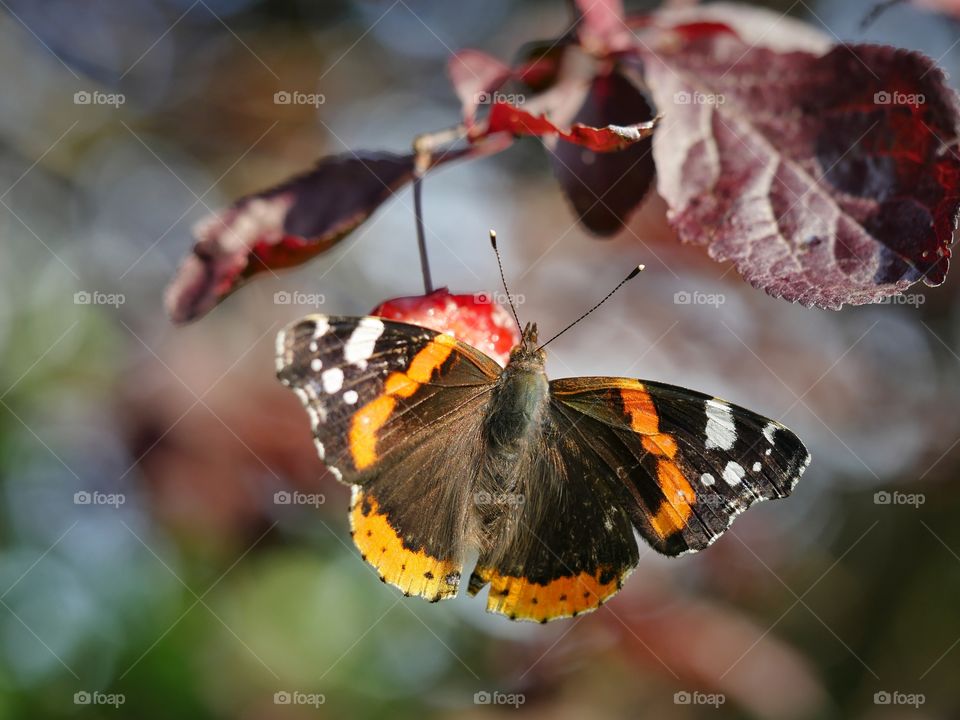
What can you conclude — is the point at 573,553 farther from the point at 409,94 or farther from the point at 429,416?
the point at 409,94

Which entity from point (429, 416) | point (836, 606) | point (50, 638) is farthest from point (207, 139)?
point (836, 606)

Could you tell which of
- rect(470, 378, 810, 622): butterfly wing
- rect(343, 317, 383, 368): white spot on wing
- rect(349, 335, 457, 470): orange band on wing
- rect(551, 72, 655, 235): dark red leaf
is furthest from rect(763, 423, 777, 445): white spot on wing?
rect(343, 317, 383, 368): white spot on wing

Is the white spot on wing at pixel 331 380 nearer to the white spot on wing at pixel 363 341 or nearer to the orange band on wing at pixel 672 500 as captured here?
the white spot on wing at pixel 363 341

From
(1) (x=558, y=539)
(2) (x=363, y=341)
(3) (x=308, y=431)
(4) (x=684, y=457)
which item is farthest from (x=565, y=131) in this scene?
(3) (x=308, y=431)

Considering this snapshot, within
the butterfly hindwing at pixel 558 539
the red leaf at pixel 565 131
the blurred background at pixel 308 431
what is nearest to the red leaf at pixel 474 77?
the red leaf at pixel 565 131

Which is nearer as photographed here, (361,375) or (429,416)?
(361,375)

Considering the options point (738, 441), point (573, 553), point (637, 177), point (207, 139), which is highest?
point (207, 139)

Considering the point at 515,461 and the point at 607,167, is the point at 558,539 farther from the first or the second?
the point at 607,167
